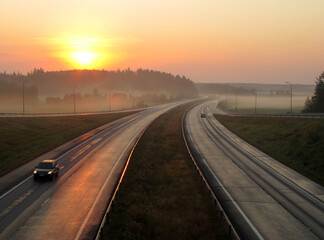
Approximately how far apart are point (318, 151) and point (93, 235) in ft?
99.5

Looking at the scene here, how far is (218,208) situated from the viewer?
20.1 meters

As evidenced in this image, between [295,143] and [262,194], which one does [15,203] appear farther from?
[295,143]

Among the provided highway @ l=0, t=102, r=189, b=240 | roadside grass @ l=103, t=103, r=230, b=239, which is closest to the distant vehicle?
highway @ l=0, t=102, r=189, b=240

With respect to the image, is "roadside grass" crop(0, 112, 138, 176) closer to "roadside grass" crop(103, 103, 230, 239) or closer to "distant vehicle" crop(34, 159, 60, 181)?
"distant vehicle" crop(34, 159, 60, 181)

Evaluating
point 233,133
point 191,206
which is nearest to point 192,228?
point 191,206

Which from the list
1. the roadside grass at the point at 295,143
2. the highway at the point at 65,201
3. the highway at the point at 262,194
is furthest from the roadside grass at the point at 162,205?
the roadside grass at the point at 295,143

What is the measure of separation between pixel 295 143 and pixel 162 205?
1122 inches

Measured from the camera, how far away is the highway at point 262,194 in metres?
17.7

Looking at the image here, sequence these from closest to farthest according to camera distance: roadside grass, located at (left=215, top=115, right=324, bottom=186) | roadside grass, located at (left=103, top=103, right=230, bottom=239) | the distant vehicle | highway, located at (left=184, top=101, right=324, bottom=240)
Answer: roadside grass, located at (left=103, top=103, right=230, bottom=239)
highway, located at (left=184, top=101, right=324, bottom=240)
the distant vehicle
roadside grass, located at (left=215, top=115, right=324, bottom=186)

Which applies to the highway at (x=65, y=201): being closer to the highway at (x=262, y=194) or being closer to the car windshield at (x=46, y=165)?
the car windshield at (x=46, y=165)

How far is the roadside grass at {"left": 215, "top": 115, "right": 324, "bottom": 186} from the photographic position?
32.4 meters

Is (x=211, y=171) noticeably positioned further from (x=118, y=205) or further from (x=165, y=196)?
(x=118, y=205)

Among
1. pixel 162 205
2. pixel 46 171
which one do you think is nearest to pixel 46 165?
pixel 46 171

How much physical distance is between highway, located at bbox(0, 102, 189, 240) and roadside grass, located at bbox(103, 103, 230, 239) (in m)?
1.35
